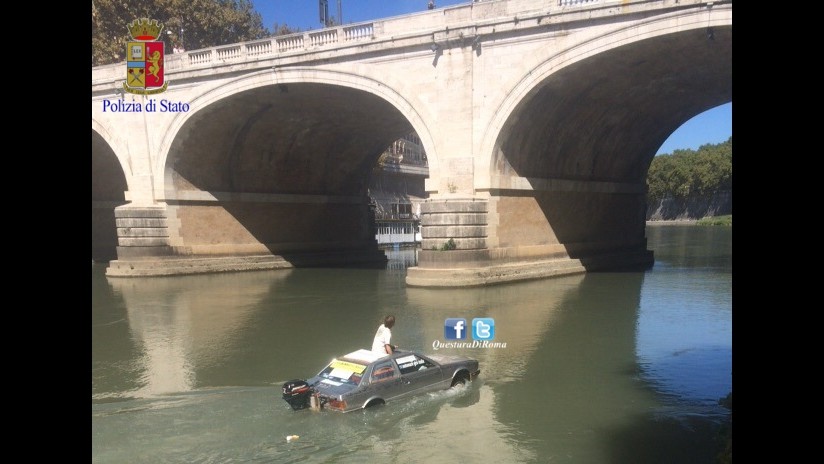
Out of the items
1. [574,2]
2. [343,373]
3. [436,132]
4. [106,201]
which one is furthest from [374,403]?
[106,201]

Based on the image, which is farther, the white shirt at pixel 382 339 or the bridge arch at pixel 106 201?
the bridge arch at pixel 106 201

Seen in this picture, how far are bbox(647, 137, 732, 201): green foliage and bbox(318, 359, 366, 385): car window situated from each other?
82.7 meters

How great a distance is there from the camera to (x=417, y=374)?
9.66 metres

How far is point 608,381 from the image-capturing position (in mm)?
10672

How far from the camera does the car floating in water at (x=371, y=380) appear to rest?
8750 millimetres

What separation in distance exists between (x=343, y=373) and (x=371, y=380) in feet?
1.71

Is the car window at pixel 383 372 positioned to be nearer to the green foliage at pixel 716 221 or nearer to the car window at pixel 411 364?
the car window at pixel 411 364

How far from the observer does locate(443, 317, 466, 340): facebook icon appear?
1485 cm

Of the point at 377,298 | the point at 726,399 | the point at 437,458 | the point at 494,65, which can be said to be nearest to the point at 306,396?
the point at 437,458

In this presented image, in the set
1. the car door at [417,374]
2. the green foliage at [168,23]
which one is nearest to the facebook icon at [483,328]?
the car door at [417,374]

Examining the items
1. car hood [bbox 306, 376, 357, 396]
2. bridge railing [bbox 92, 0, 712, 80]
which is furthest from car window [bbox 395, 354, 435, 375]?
bridge railing [bbox 92, 0, 712, 80]

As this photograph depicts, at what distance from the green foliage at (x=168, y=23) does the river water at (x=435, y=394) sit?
89.6 ft

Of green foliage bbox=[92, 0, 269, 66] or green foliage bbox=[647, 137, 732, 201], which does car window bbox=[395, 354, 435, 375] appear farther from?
green foliage bbox=[647, 137, 732, 201]

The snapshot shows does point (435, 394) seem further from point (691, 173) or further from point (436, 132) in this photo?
point (691, 173)
